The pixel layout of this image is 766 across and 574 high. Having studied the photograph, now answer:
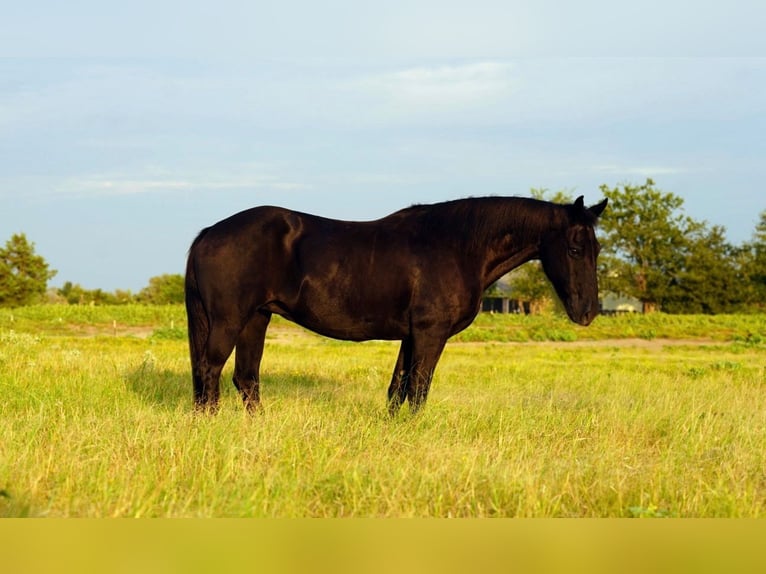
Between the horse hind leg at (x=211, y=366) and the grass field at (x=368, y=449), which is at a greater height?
the horse hind leg at (x=211, y=366)

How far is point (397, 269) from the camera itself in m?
7.63

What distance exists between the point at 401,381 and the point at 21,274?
4993cm

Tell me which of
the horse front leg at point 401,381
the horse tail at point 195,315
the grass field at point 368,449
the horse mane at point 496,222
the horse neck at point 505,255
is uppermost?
the horse mane at point 496,222

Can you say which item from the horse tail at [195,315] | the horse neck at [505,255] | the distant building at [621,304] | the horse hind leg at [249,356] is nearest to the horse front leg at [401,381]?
the horse neck at [505,255]

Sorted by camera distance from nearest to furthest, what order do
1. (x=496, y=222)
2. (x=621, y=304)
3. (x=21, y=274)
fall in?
(x=496, y=222) < (x=21, y=274) < (x=621, y=304)

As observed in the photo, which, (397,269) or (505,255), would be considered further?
(505,255)

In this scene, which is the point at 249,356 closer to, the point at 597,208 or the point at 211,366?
the point at 211,366

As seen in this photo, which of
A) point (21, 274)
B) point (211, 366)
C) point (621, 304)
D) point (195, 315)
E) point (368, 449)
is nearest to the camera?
point (368, 449)

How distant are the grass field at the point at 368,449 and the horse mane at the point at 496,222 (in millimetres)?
1777

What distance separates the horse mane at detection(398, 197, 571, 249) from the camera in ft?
25.1

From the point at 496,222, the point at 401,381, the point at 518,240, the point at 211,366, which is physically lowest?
the point at 401,381

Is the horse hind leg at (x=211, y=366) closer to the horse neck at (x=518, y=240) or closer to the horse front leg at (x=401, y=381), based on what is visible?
the horse front leg at (x=401, y=381)

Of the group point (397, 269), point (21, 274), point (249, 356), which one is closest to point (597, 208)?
point (397, 269)

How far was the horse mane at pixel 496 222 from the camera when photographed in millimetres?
7652
